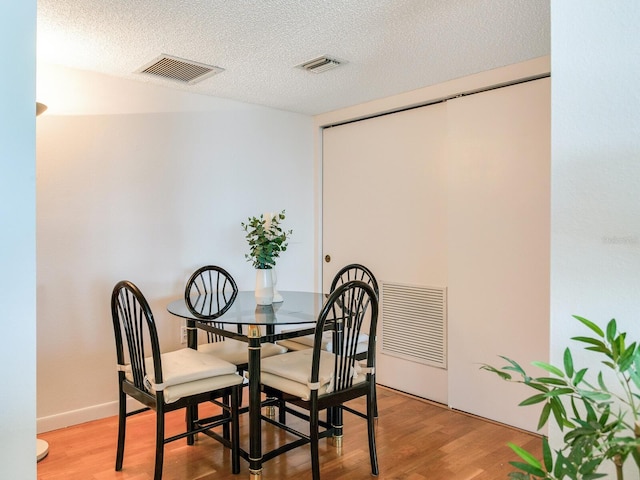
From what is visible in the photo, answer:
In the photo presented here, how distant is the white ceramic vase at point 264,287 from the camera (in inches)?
112

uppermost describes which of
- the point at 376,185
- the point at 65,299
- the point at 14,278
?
the point at 376,185

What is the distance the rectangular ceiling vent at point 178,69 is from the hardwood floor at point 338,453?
7.36 feet

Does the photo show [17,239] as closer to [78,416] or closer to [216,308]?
[216,308]

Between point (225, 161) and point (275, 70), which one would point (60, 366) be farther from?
point (275, 70)

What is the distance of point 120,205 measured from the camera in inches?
126

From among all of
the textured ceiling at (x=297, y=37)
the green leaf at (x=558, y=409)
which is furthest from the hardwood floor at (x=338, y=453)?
the textured ceiling at (x=297, y=37)

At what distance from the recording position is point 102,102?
10.3 feet

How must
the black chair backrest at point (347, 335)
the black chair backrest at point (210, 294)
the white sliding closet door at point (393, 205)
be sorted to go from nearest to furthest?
the black chair backrest at point (347, 335), the black chair backrest at point (210, 294), the white sliding closet door at point (393, 205)

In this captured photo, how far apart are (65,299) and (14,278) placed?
186 centimetres

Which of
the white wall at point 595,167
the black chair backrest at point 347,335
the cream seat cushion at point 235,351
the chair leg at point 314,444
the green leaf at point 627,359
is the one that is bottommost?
the chair leg at point 314,444

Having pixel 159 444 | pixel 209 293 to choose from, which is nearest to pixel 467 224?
pixel 209 293

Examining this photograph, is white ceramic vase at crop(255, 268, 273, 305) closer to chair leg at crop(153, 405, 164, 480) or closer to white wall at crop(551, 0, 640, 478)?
chair leg at crop(153, 405, 164, 480)

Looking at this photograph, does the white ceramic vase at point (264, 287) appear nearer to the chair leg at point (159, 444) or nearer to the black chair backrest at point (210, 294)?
the black chair backrest at point (210, 294)

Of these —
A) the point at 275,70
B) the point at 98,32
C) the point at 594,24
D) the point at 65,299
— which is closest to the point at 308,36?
the point at 275,70
